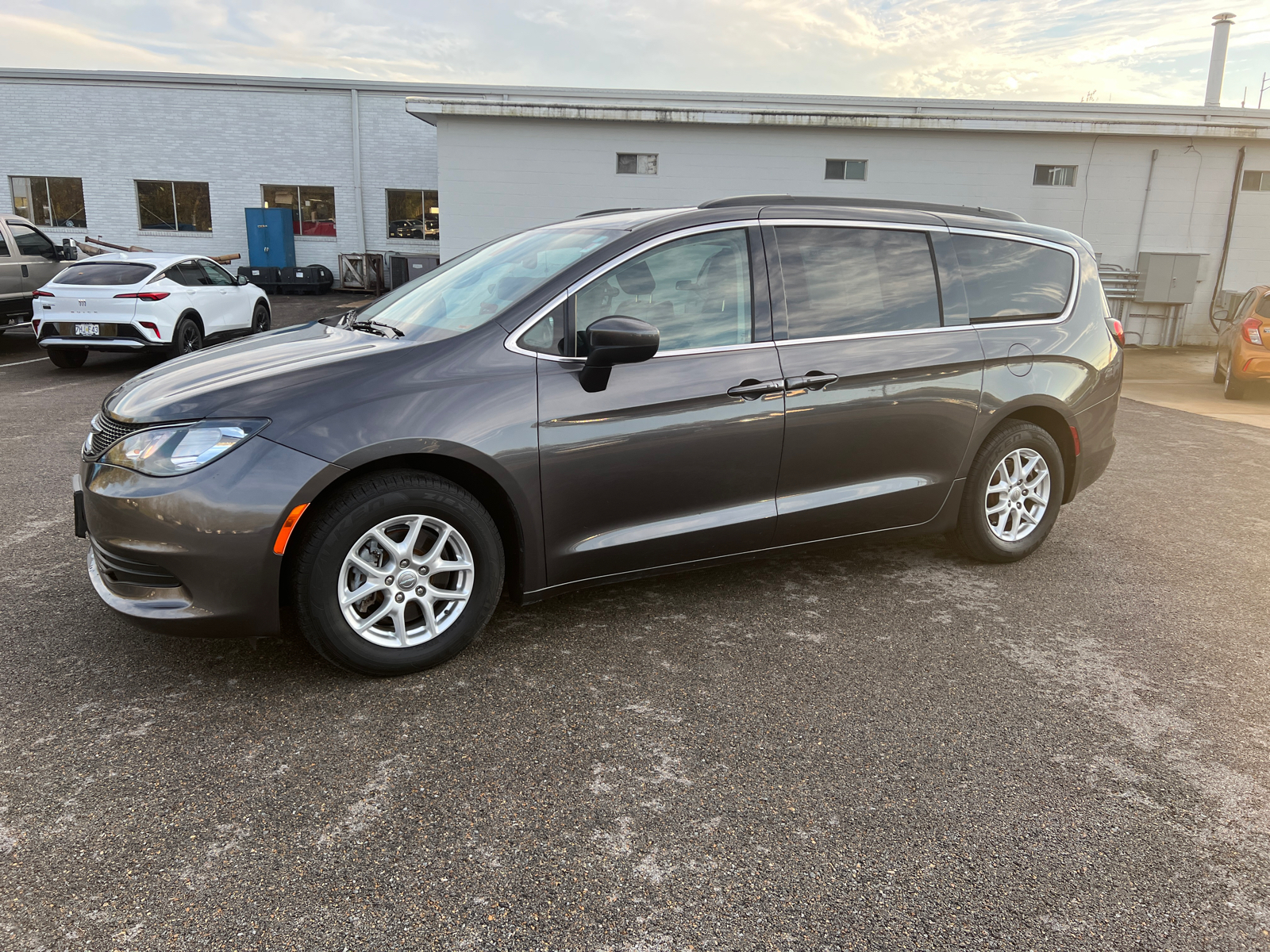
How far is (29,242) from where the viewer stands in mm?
12000

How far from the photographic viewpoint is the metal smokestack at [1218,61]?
2288 cm

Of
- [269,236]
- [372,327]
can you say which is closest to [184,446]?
[372,327]

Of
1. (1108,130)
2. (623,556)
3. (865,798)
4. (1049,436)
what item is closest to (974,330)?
(1049,436)

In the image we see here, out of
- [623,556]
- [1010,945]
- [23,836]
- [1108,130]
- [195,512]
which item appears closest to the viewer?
[1010,945]

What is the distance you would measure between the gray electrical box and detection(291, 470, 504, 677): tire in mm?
16773

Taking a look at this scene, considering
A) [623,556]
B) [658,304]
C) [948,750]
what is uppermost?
[658,304]

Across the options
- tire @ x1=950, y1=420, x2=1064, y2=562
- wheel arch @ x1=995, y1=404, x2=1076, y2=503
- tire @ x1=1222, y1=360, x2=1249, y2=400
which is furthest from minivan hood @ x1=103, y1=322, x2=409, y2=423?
tire @ x1=1222, y1=360, x2=1249, y2=400

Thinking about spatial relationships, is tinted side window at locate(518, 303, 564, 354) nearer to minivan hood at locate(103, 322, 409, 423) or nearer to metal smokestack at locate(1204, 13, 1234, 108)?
minivan hood at locate(103, 322, 409, 423)

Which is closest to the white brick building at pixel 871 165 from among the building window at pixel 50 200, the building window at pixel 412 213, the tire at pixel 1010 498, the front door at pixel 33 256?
the front door at pixel 33 256

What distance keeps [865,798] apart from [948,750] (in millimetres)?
442

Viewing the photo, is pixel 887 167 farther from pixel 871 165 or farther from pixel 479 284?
pixel 479 284

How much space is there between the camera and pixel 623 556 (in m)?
3.47

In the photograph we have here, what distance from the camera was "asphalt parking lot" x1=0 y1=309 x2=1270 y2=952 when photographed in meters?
2.08

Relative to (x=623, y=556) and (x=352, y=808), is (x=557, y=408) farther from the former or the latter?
(x=352, y=808)
